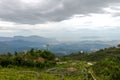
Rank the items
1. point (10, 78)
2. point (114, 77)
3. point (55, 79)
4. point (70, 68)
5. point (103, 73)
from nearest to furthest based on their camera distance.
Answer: point (10, 78) → point (55, 79) → point (114, 77) → point (103, 73) → point (70, 68)

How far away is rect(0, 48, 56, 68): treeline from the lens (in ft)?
207

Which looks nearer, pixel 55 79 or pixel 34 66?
pixel 55 79

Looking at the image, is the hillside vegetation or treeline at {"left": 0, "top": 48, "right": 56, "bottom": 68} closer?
the hillside vegetation

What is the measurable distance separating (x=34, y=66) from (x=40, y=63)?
1.49m

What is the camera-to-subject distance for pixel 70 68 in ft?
210

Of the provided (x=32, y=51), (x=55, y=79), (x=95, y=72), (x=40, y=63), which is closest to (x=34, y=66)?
(x=40, y=63)

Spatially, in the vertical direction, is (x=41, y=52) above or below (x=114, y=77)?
above

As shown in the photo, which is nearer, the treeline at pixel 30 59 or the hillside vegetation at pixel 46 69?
the hillside vegetation at pixel 46 69

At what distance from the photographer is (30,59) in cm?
6738

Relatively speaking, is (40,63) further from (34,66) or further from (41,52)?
(41,52)

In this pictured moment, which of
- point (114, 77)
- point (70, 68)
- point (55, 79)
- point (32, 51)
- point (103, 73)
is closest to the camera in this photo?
point (55, 79)

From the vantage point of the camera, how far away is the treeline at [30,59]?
63188 mm

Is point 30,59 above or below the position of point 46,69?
above

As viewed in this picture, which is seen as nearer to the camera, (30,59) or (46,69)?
(46,69)
